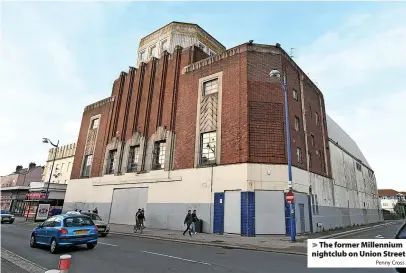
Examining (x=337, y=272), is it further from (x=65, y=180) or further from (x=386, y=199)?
(x=386, y=199)

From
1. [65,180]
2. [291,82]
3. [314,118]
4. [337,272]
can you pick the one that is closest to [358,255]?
[337,272]

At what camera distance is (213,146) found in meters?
21.8

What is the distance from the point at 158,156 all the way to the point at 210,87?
8.61 metres

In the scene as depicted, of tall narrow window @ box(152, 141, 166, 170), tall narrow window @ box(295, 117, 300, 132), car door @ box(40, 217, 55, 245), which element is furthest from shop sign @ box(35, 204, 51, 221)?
tall narrow window @ box(295, 117, 300, 132)

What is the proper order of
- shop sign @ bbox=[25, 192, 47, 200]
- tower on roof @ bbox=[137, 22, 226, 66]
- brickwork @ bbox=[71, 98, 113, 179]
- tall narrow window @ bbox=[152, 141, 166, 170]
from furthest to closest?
shop sign @ bbox=[25, 192, 47, 200] < tower on roof @ bbox=[137, 22, 226, 66] < brickwork @ bbox=[71, 98, 113, 179] < tall narrow window @ bbox=[152, 141, 166, 170]

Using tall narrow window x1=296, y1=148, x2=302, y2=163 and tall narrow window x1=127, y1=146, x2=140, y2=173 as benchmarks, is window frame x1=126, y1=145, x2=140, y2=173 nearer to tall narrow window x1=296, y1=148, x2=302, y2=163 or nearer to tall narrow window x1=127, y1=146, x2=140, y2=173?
tall narrow window x1=127, y1=146, x2=140, y2=173

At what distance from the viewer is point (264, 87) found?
21.2 m

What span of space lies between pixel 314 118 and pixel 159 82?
56.5 ft

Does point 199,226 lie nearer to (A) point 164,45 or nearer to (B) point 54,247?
(B) point 54,247

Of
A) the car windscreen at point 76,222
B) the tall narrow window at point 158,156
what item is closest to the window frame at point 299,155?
the tall narrow window at point 158,156

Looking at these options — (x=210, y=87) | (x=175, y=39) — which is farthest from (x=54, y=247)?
(x=175, y=39)

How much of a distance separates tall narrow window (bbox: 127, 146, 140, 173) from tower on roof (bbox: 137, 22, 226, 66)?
12.4m

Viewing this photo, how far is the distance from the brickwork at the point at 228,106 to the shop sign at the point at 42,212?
23.5ft

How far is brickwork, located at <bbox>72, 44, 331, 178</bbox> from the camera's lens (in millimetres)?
20078
